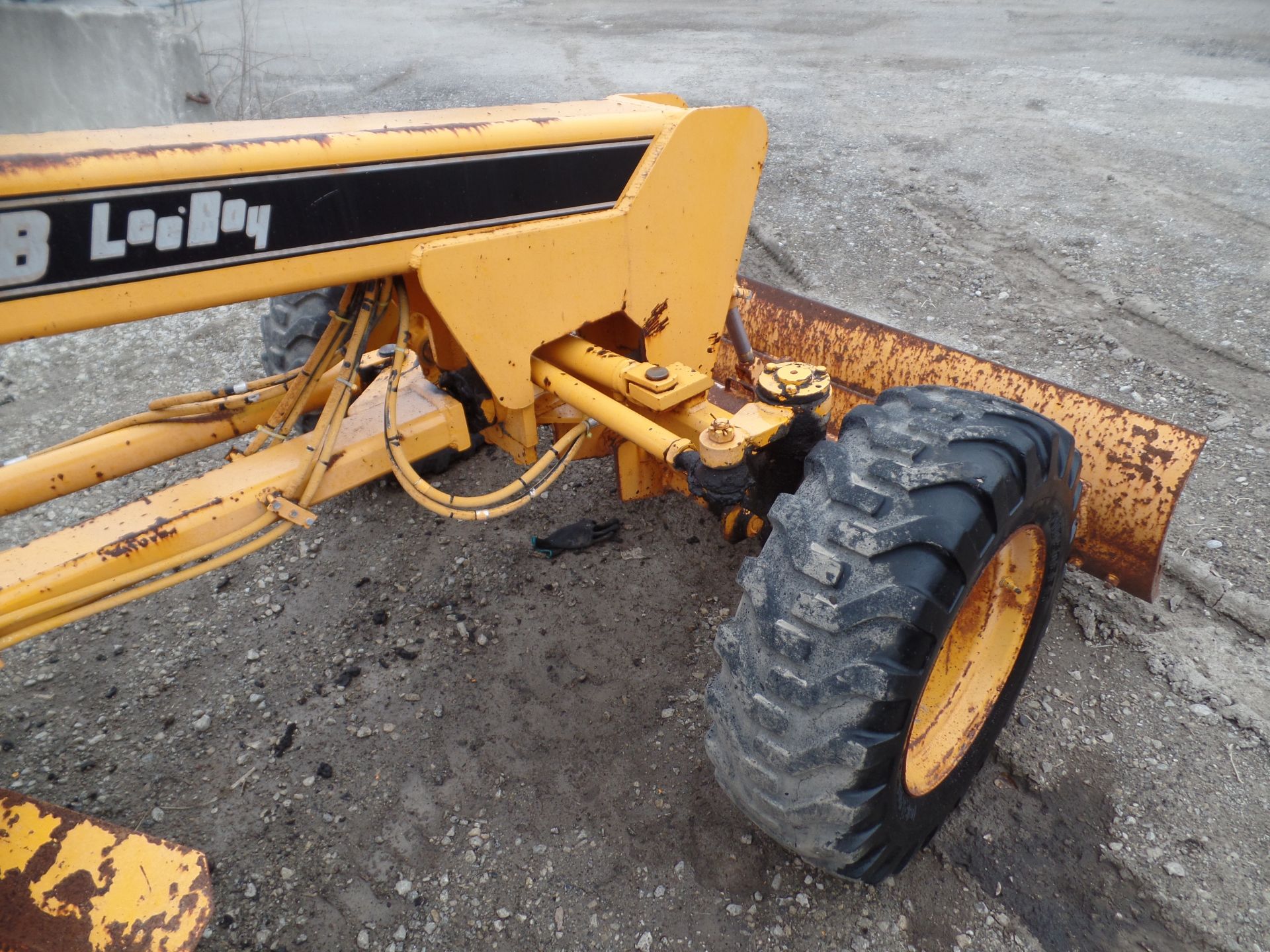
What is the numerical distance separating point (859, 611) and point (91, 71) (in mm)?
10804

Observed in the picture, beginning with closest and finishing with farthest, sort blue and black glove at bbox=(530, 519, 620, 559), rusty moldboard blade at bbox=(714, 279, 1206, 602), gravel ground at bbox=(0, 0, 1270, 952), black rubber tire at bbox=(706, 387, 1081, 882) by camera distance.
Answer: black rubber tire at bbox=(706, 387, 1081, 882) < gravel ground at bbox=(0, 0, 1270, 952) < rusty moldboard blade at bbox=(714, 279, 1206, 602) < blue and black glove at bbox=(530, 519, 620, 559)

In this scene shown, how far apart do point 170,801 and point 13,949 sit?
726mm

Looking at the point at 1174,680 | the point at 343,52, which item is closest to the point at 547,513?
the point at 1174,680

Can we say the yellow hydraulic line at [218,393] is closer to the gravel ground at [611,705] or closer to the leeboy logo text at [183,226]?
the leeboy logo text at [183,226]

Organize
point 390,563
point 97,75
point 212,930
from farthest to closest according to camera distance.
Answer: point 97,75
point 390,563
point 212,930

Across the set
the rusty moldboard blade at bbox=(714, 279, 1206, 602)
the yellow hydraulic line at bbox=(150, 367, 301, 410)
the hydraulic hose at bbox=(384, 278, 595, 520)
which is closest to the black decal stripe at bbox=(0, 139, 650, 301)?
the hydraulic hose at bbox=(384, 278, 595, 520)

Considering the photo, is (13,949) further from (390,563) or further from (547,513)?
(547,513)

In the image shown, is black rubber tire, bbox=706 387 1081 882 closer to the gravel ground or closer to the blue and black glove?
the gravel ground

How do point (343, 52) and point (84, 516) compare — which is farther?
point (343, 52)

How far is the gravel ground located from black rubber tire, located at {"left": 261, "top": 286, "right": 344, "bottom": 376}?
0.74 metres

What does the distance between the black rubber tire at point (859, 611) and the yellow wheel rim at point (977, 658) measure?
30cm

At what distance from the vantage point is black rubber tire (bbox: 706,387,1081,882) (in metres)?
1.64

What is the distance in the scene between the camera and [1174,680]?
105 inches

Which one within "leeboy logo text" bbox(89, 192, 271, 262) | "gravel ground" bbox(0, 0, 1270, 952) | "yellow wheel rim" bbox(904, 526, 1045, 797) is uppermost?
"leeboy logo text" bbox(89, 192, 271, 262)
